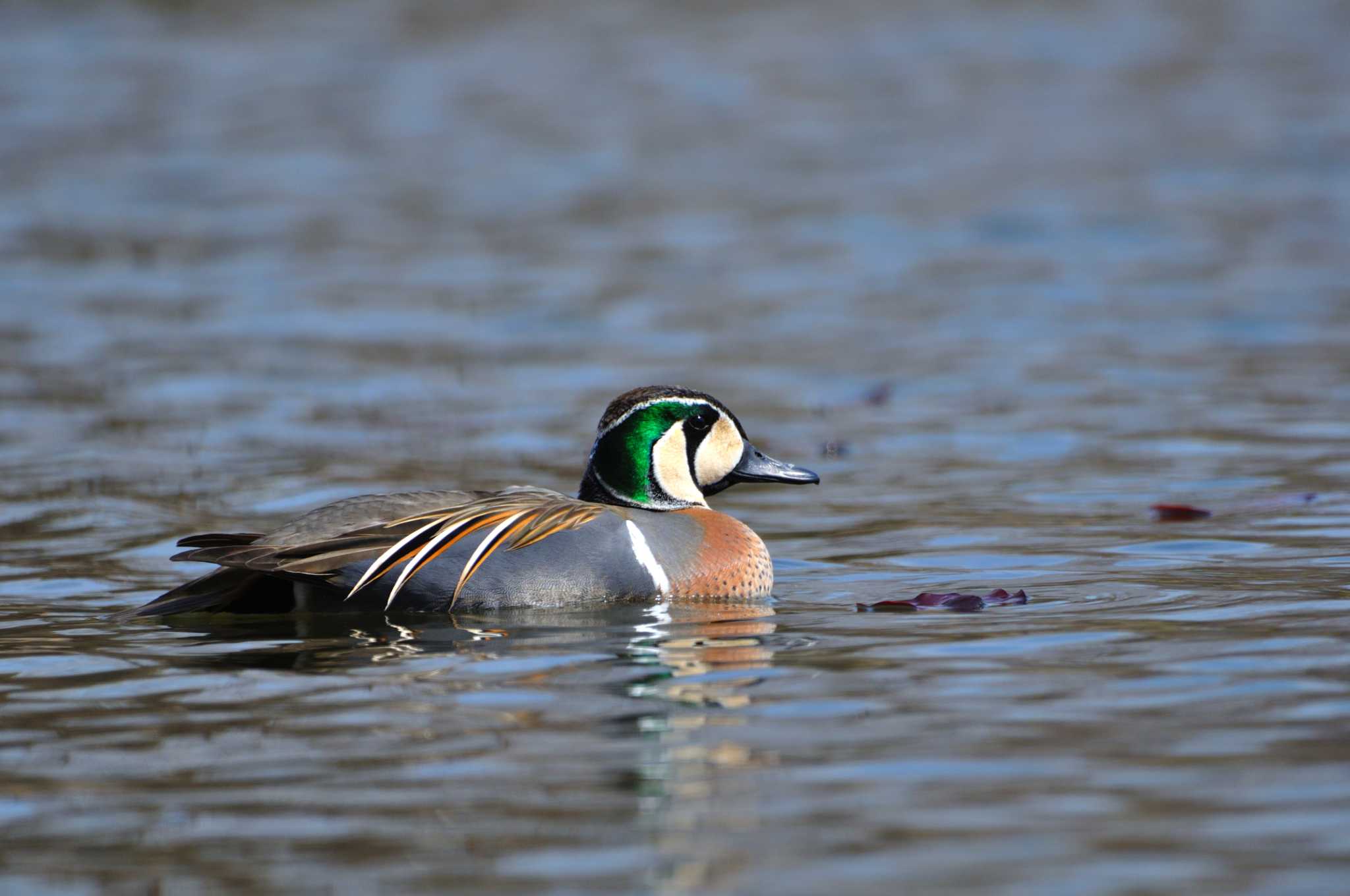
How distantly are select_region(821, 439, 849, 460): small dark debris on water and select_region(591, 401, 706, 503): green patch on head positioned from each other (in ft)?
10.7

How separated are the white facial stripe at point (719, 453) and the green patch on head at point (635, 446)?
0.52ft

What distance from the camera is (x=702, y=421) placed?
8.30 meters

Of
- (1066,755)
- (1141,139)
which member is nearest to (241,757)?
(1066,755)

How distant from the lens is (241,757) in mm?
5582

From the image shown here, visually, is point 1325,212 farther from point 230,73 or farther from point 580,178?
point 230,73

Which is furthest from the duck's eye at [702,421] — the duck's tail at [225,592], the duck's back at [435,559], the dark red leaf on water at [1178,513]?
the dark red leaf on water at [1178,513]

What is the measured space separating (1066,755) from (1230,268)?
491 inches

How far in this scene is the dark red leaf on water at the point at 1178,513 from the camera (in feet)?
30.7

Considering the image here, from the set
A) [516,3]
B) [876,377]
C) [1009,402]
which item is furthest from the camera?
[516,3]

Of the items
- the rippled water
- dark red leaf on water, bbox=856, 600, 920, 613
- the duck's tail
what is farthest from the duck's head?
the duck's tail

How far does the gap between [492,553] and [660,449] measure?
3.26 feet

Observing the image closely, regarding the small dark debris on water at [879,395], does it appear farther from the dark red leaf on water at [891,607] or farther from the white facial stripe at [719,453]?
the dark red leaf on water at [891,607]

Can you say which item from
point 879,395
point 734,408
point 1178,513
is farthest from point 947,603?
point 879,395

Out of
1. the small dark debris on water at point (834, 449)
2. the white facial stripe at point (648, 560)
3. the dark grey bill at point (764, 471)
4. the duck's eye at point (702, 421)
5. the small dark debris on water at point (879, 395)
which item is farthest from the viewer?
the small dark debris on water at point (879, 395)
